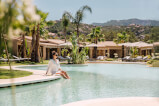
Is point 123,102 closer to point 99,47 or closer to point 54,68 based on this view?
point 54,68

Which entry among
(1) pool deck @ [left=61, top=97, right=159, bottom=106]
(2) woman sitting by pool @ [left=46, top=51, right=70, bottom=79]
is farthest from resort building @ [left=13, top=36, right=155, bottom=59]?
(1) pool deck @ [left=61, top=97, right=159, bottom=106]

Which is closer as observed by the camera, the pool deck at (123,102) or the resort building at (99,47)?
the pool deck at (123,102)

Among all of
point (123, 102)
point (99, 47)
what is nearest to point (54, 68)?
point (123, 102)

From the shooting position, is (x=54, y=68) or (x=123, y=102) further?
(x=54, y=68)

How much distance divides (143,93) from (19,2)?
A: 6.31 metres

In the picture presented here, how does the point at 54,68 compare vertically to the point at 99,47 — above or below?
below

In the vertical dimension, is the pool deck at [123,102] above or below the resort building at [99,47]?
below

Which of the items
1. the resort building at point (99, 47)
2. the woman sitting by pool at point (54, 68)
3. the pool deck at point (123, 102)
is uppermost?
the resort building at point (99, 47)

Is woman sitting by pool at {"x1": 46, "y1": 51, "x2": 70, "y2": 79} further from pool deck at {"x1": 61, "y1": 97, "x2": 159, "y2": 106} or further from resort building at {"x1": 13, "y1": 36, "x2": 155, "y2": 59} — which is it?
resort building at {"x1": 13, "y1": 36, "x2": 155, "y2": 59}

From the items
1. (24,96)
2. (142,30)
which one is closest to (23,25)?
(24,96)

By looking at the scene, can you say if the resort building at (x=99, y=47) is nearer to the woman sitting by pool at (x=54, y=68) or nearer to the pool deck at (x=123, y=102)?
the woman sitting by pool at (x=54, y=68)

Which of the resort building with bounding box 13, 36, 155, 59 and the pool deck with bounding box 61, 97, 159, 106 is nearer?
the pool deck with bounding box 61, 97, 159, 106

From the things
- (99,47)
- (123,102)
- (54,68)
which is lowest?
(123,102)

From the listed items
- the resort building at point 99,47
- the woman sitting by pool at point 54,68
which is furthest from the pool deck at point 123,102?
the resort building at point 99,47
